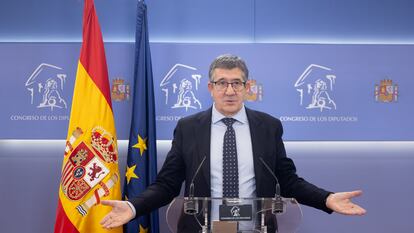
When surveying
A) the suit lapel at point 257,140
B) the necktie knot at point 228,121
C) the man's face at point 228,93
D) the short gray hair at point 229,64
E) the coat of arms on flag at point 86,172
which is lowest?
the coat of arms on flag at point 86,172

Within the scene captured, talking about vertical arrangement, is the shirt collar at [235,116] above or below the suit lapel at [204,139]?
above

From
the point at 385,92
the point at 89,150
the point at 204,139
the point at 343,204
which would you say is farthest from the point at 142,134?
the point at 385,92

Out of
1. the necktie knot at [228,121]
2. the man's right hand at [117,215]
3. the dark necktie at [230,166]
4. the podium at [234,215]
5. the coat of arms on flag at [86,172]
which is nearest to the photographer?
the podium at [234,215]

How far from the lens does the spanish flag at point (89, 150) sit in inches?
109

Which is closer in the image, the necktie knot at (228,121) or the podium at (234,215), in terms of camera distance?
the podium at (234,215)

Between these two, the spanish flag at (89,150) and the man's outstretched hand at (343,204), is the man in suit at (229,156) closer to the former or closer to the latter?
the man's outstretched hand at (343,204)

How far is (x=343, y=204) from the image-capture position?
5.65ft

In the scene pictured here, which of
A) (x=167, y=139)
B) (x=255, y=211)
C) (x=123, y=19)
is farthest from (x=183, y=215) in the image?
(x=123, y=19)

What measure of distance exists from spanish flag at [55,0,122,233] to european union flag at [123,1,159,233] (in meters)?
0.13

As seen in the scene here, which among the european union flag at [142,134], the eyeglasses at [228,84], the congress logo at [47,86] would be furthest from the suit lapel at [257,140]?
the congress logo at [47,86]

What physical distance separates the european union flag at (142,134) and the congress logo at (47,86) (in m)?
0.70

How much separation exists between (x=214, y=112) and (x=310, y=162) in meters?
1.56

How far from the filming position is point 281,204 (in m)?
1.48

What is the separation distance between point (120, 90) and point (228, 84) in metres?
1.55
